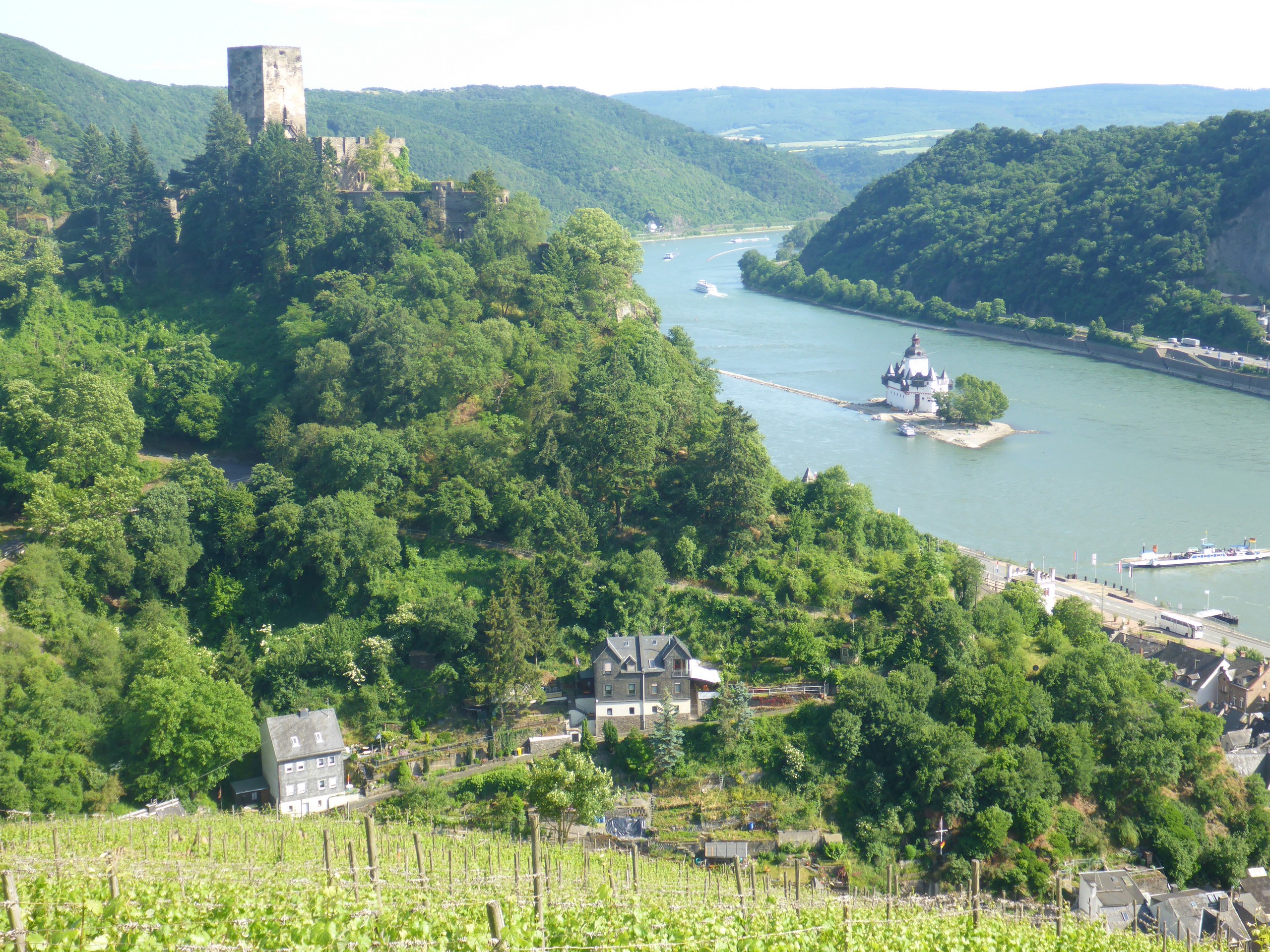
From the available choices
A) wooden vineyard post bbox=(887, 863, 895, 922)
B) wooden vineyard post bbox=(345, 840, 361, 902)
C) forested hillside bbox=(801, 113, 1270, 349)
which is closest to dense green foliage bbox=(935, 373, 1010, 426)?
forested hillside bbox=(801, 113, 1270, 349)

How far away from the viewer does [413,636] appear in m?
24.6

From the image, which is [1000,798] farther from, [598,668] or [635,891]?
[635,891]

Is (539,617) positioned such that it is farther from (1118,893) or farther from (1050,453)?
(1050,453)

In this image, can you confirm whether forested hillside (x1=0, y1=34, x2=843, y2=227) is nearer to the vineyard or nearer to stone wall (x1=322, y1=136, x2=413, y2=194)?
stone wall (x1=322, y1=136, x2=413, y2=194)

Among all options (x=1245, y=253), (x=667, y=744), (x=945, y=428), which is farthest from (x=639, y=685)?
(x=1245, y=253)

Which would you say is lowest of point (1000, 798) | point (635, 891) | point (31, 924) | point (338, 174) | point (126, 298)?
point (1000, 798)

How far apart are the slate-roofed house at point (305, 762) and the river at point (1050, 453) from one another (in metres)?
20.9

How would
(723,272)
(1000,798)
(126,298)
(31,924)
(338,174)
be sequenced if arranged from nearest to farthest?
(31,924) < (1000,798) < (126,298) < (338,174) < (723,272)

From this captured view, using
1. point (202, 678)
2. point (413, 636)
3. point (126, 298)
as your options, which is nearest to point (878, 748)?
point (413, 636)

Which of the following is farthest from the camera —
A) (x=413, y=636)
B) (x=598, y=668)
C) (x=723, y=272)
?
(x=723, y=272)

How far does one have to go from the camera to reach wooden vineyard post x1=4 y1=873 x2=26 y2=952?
28.7 ft

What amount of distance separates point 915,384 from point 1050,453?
8860 mm

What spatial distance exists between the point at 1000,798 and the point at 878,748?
2220mm

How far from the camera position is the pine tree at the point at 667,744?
22078mm
